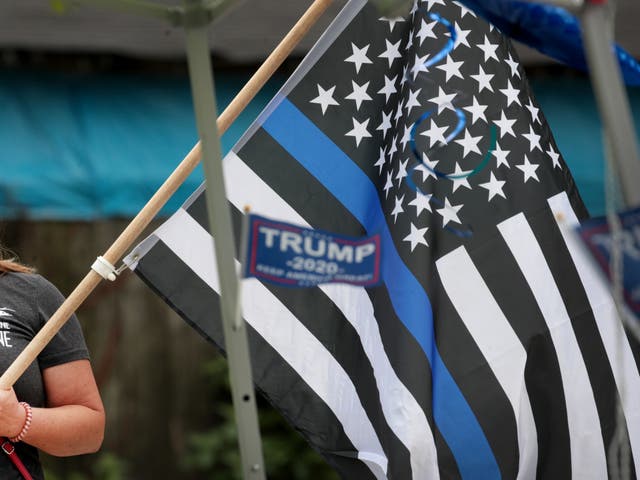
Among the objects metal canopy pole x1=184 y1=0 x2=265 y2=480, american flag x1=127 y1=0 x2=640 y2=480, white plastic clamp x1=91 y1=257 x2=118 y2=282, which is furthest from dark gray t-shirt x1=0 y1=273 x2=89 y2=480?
metal canopy pole x1=184 y1=0 x2=265 y2=480

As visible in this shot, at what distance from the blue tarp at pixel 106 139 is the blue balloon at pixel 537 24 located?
9.11ft

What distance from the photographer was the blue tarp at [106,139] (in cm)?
485

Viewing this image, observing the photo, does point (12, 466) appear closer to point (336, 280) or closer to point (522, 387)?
point (336, 280)

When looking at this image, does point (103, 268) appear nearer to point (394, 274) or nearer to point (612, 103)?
point (394, 274)

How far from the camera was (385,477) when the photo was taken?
290 cm

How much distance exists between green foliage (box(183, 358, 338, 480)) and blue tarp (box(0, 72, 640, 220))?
4.64 feet

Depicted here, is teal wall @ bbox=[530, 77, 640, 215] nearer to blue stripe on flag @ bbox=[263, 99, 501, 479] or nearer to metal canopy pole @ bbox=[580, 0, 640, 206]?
blue stripe on flag @ bbox=[263, 99, 501, 479]

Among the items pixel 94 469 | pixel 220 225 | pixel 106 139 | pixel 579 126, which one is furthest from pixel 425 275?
→ pixel 94 469

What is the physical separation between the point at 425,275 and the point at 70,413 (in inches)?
42.4

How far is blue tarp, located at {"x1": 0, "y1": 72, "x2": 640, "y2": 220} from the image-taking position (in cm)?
485

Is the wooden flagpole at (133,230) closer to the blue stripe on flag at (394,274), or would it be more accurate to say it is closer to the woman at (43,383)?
the woman at (43,383)

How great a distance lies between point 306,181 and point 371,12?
57 cm

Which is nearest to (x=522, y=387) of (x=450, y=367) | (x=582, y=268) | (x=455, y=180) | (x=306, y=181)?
(x=450, y=367)

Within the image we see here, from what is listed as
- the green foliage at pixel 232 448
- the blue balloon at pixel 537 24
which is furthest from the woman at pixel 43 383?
the green foliage at pixel 232 448
